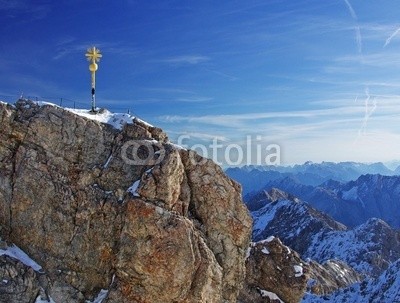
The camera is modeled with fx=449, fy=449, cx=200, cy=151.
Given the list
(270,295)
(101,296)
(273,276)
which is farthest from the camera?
(273,276)

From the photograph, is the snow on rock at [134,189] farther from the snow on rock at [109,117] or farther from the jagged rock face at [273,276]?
the jagged rock face at [273,276]

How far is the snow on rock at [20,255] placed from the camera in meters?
47.1

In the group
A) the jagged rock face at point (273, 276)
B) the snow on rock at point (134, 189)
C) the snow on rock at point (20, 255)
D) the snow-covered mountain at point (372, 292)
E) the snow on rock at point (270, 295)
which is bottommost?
the snow-covered mountain at point (372, 292)

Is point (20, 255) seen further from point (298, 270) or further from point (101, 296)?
point (298, 270)

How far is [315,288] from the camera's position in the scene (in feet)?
609

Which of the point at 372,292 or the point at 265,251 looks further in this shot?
the point at 372,292

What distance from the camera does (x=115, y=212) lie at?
48938 mm

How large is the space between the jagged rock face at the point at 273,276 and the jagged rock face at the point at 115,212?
1774 cm

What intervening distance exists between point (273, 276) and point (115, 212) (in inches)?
1323

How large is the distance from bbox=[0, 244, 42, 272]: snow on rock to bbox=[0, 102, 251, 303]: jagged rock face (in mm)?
538

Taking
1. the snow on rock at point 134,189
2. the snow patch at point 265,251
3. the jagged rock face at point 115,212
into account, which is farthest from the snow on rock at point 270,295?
the snow on rock at point 134,189

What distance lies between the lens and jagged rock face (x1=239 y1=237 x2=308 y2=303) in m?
70.1

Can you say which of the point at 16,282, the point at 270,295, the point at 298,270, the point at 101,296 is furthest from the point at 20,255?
the point at 298,270

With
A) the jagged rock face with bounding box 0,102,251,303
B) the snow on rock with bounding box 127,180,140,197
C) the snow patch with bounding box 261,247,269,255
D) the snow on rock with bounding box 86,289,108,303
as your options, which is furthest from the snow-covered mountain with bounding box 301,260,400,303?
the snow on rock with bounding box 127,180,140,197
